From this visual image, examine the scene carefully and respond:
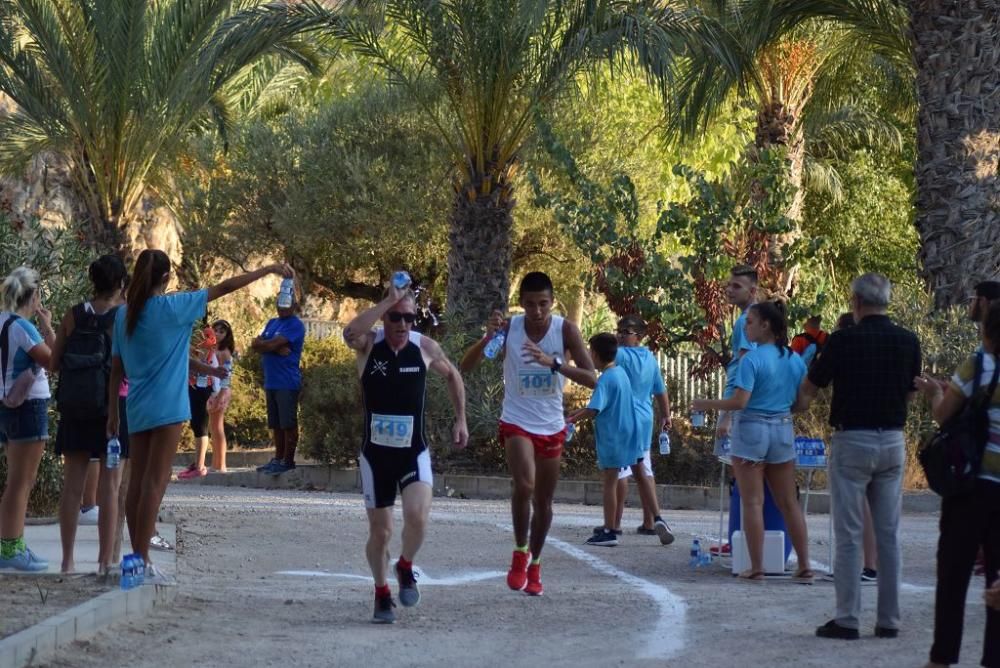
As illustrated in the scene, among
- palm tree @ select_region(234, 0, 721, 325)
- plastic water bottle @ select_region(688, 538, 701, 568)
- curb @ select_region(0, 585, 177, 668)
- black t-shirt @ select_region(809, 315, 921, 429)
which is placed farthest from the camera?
palm tree @ select_region(234, 0, 721, 325)

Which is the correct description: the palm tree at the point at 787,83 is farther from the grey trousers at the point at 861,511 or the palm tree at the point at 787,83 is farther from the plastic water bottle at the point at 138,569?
the plastic water bottle at the point at 138,569

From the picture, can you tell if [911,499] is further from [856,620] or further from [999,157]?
[856,620]

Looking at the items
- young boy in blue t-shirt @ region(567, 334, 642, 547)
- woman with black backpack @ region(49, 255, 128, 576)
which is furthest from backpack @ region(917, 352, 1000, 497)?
young boy in blue t-shirt @ region(567, 334, 642, 547)

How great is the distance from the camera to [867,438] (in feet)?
26.4

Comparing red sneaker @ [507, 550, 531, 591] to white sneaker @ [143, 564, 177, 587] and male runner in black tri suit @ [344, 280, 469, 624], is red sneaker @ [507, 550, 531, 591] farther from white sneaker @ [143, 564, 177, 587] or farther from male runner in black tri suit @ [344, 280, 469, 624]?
white sneaker @ [143, 564, 177, 587]

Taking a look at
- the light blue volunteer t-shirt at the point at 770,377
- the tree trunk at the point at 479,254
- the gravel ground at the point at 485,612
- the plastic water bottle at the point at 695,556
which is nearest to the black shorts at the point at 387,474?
the gravel ground at the point at 485,612

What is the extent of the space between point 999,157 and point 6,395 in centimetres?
1161

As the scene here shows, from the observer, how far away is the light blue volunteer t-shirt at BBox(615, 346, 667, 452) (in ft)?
41.9

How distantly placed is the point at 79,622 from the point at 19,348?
7.13 feet

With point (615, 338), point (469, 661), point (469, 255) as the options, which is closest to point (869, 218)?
point (469, 255)

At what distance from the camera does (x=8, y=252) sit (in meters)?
12.8

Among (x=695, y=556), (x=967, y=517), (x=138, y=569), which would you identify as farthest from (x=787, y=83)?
(x=967, y=517)

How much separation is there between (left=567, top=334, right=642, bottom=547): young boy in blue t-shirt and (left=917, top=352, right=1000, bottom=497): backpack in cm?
567

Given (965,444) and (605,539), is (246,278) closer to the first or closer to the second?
(965,444)
